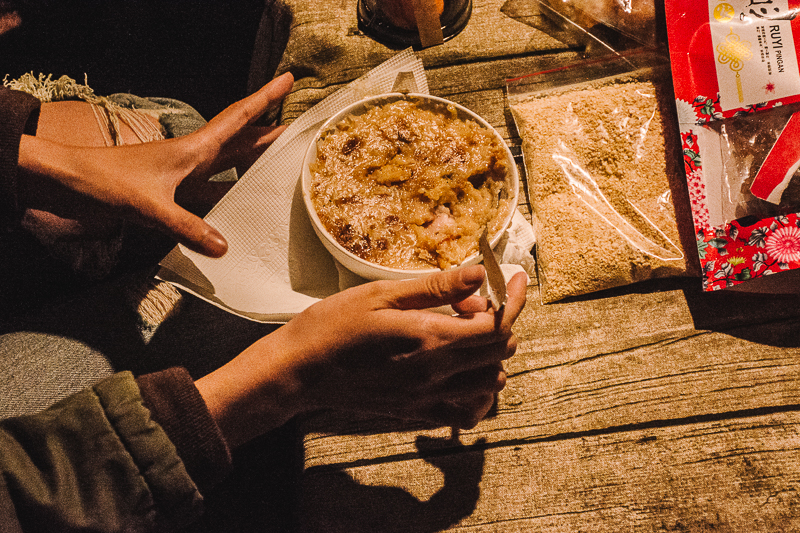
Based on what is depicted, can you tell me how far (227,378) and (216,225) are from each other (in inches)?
13.2

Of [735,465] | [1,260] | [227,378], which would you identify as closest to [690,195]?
[735,465]

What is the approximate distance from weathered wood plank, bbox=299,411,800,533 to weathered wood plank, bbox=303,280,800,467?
35mm

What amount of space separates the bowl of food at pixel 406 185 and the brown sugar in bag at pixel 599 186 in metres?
0.18

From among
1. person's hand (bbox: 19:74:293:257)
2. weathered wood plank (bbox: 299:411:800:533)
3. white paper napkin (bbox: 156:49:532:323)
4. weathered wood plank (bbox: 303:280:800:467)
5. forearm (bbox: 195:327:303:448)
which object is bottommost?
weathered wood plank (bbox: 299:411:800:533)

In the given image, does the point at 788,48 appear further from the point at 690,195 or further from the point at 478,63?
the point at 478,63

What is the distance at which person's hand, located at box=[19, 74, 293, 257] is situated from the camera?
78cm

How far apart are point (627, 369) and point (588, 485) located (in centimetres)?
26

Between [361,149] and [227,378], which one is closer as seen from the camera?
[227,378]

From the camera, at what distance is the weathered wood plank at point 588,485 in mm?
818

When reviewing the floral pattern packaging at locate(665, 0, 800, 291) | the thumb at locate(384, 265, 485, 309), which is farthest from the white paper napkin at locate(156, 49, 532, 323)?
the floral pattern packaging at locate(665, 0, 800, 291)

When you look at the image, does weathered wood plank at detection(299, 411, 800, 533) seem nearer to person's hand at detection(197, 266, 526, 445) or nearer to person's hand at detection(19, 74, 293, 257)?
person's hand at detection(197, 266, 526, 445)

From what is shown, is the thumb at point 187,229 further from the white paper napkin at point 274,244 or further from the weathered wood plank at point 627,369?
the weathered wood plank at point 627,369

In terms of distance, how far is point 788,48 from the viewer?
2.98ft

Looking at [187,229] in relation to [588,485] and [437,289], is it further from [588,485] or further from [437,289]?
[588,485]
